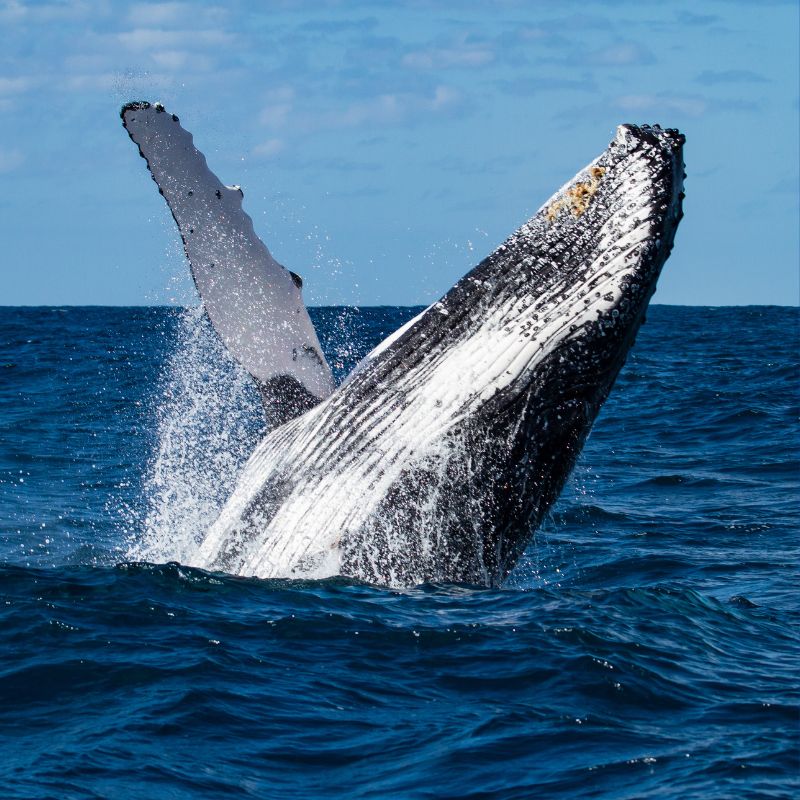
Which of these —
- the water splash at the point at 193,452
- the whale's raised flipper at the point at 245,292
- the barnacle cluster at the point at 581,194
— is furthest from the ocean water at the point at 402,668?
the barnacle cluster at the point at 581,194

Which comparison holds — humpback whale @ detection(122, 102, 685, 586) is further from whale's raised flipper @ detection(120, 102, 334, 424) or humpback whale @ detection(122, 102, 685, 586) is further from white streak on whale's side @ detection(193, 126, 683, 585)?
whale's raised flipper @ detection(120, 102, 334, 424)

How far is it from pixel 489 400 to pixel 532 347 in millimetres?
481

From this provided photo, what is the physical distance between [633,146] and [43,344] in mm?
39125

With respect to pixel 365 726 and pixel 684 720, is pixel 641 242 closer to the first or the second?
pixel 684 720

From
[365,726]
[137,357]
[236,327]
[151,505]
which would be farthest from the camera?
[137,357]

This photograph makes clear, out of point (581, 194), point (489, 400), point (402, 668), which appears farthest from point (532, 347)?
point (402, 668)

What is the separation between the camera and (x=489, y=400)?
884 cm

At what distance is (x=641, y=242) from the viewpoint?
8.52 meters

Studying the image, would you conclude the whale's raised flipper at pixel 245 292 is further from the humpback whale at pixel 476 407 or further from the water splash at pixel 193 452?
the humpback whale at pixel 476 407

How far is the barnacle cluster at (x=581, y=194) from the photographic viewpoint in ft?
28.2

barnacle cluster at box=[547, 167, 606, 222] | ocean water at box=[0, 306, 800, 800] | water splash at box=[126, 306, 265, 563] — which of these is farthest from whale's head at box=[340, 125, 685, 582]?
water splash at box=[126, 306, 265, 563]

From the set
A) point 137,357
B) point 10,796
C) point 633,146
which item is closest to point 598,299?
point 633,146

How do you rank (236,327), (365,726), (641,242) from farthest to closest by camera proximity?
(236,327) < (641,242) < (365,726)

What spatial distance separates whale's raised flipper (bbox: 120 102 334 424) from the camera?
10188mm
